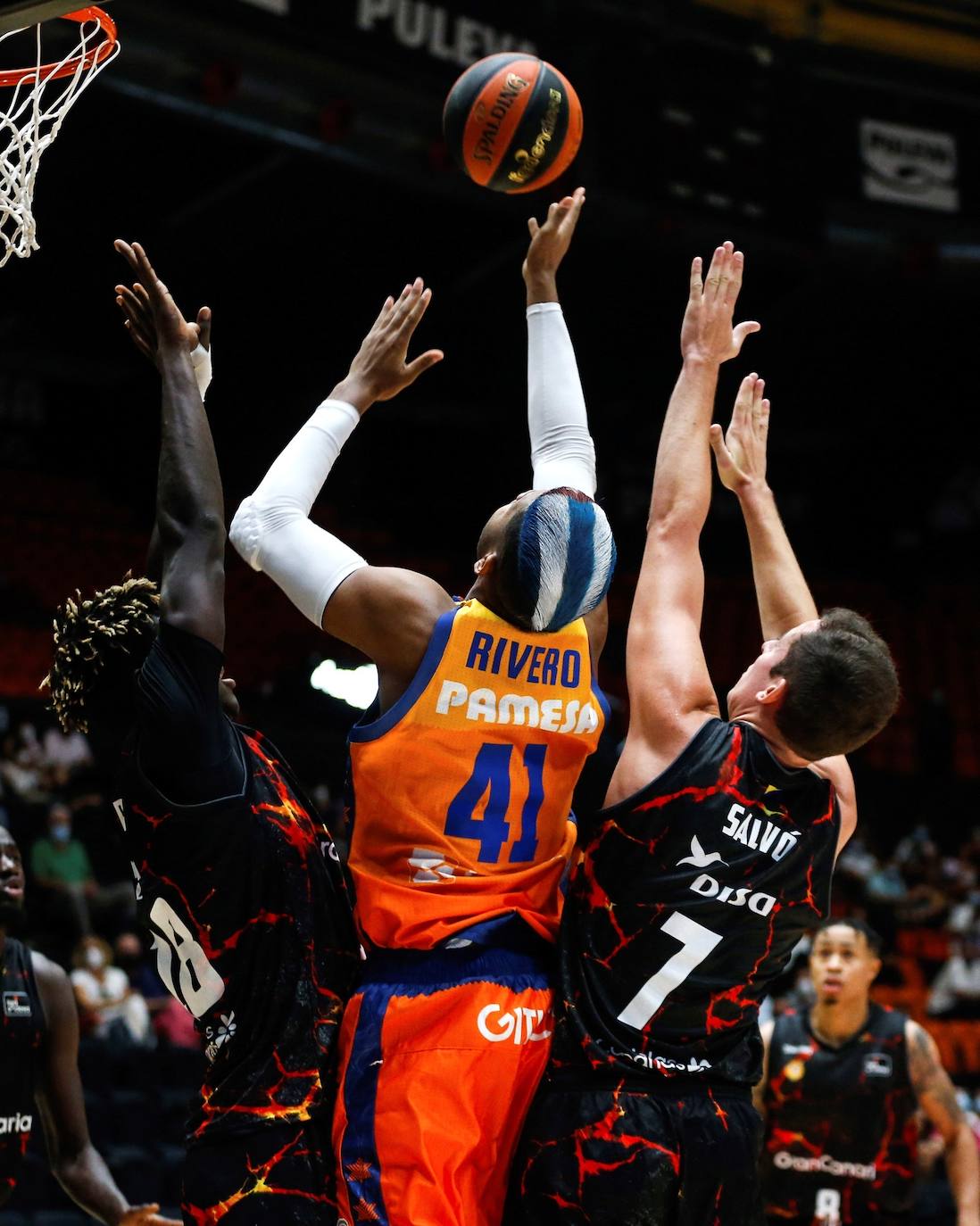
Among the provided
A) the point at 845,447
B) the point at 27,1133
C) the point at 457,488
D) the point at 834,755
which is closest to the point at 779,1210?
the point at 27,1133

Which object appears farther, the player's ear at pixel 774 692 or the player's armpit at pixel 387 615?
the player's ear at pixel 774 692

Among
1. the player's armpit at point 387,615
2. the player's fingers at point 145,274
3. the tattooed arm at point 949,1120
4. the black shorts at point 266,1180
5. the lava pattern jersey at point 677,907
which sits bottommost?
the tattooed arm at point 949,1120

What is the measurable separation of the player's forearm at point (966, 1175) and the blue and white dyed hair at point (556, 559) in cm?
399

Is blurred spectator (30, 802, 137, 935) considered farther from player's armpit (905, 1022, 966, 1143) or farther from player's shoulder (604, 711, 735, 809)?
player's shoulder (604, 711, 735, 809)

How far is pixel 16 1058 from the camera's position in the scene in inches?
182

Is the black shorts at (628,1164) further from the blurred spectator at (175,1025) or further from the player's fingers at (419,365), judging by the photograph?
the blurred spectator at (175,1025)

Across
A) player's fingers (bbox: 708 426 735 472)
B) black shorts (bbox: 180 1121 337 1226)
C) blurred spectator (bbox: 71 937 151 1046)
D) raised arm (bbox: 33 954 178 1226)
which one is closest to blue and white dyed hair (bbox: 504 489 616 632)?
player's fingers (bbox: 708 426 735 472)

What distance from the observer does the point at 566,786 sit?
3.19 m

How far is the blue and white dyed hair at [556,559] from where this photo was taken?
9.63 feet

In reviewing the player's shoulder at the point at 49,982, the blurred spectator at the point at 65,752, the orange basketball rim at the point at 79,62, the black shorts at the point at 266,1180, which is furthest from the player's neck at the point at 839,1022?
the blurred spectator at the point at 65,752

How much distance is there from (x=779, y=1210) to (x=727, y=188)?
889cm

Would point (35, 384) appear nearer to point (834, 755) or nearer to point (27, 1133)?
point (27, 1133)

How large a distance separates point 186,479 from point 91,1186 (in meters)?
2.38

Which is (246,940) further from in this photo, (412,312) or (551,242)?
(551,242)
